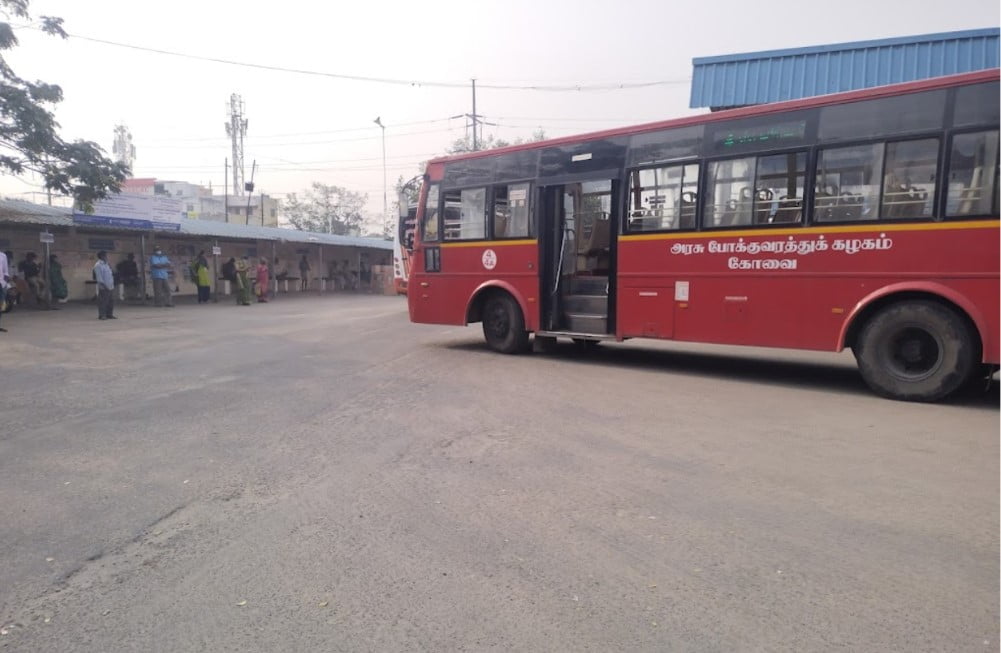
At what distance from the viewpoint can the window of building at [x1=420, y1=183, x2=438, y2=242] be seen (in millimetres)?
11117

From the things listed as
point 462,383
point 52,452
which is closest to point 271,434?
point 52,452

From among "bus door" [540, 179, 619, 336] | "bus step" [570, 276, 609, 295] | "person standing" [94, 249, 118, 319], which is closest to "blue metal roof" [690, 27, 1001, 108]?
"bus door" [540, 179, 619, 336]

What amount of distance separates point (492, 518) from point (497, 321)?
6.88m

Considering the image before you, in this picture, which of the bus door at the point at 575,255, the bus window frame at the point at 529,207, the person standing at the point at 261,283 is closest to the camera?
the bus door at the point at 575,255

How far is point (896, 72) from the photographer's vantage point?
1252cm

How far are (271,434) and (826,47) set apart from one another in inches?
523

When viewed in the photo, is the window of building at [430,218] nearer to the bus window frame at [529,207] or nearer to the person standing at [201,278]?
the bus window frame at [529,207]

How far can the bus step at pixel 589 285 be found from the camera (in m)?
9.66

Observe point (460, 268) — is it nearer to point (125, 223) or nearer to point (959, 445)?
point (959, 445)

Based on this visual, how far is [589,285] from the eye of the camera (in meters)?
9.82

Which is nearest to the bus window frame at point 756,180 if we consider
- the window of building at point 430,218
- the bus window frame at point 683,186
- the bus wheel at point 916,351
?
the bus window frame at point 683,186

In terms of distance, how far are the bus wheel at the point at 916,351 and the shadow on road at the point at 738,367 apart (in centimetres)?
36

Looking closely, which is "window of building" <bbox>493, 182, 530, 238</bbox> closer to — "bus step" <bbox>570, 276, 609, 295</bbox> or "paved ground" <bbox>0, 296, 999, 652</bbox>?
"bus step" <bbox>570, 276, 609, 295</bbox>

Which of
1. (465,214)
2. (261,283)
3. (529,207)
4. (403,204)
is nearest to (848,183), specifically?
(529,207)
